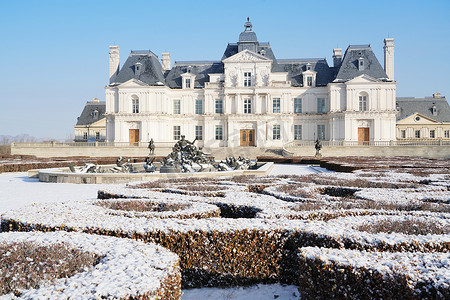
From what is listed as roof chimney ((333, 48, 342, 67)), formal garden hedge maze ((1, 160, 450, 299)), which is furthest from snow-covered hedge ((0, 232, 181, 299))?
roof chimney ((333, 48, 342, 67))

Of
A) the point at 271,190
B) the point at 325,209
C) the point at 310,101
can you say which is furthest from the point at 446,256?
the point at 310,101

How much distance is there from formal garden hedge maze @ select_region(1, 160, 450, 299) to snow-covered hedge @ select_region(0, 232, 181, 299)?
15.5 inches

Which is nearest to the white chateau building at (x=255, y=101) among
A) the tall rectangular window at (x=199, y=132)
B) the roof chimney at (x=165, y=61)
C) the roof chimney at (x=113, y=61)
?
the tall rectangular window at (x=199, y=132)

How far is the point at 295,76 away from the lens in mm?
46875

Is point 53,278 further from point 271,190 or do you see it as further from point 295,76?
point 295,76

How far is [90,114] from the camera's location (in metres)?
59.4

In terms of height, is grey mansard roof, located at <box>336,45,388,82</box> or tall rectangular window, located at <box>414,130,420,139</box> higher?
grey mansard roof, located at <box>336,45,388,82</box>

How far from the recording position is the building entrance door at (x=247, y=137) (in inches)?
1768

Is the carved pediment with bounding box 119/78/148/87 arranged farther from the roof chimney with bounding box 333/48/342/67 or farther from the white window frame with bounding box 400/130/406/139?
the white window frame with bounding box 400/130/406/139

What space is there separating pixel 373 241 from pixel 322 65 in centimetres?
4656

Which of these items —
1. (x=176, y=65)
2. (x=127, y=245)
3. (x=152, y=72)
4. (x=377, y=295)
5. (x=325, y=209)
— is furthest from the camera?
(x=176, y=65)

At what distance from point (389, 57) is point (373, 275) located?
49374mm

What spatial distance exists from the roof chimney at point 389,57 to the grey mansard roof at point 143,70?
2960cm

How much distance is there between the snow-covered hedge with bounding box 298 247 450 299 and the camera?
2.80 m
